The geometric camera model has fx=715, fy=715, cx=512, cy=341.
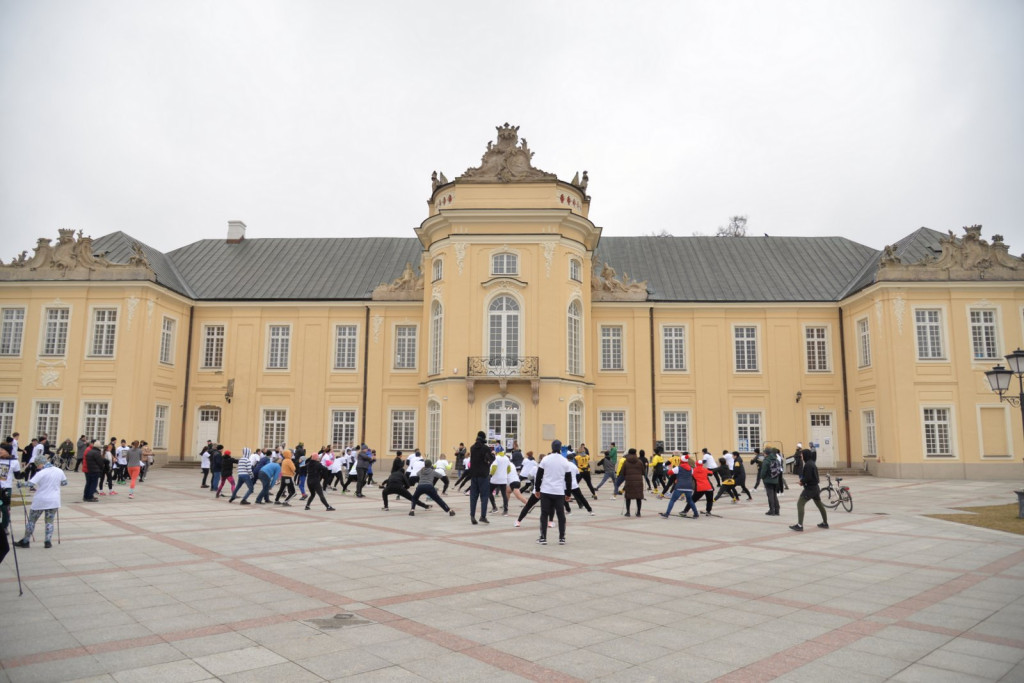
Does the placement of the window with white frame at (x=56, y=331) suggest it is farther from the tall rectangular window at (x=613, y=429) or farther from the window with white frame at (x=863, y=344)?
the window with white frame at (x=863, y=344)

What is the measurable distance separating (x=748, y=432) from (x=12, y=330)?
109ft

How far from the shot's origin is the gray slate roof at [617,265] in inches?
1346

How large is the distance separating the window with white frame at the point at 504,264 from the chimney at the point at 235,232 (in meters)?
17.5

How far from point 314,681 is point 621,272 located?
32.2 meters

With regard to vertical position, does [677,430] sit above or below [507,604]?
above

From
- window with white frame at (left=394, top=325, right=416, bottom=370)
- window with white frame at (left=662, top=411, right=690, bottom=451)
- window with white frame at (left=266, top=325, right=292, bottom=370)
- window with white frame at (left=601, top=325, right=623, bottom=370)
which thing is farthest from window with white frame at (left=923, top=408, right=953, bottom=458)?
window with white frame at (left=266, top=325, right=292, bottom=370)

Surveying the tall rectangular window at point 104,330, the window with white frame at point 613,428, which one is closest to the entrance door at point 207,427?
the tall rectangular window at point 104,330

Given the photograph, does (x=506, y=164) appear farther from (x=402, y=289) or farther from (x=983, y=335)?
(x=983, y=335)

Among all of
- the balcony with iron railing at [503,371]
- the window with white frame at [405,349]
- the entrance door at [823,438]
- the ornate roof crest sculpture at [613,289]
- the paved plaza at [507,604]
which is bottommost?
the paved plaza at [507,604]

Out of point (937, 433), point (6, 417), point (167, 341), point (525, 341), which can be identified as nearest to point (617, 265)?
point (525, 341)

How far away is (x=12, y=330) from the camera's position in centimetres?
3139

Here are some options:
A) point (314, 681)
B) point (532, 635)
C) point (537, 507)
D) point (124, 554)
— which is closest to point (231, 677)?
point (314, 681)

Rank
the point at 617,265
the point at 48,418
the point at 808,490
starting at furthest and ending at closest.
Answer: the point at 617,265
the point at 48,418
the point at 808,490

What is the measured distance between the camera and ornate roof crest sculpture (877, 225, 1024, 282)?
97.0ft
